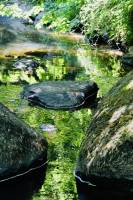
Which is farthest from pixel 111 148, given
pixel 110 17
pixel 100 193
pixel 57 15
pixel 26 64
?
pixel 110 17

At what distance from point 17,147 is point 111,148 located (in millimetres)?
1451

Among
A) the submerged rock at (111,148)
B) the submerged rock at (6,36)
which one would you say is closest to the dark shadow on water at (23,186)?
the submerged rock at (111,148)

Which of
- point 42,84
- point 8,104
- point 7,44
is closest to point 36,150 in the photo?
point 8,104

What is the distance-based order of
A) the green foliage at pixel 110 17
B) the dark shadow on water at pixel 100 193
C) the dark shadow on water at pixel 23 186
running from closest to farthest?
the dark shadow on water at pixel 100 193
the dark shadow on water at pixel 23 186
the green foliage at pixel 110 17

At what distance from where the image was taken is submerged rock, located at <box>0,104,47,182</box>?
274 inches

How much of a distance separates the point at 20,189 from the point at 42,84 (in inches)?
238

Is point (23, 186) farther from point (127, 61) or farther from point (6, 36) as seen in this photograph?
point (6, 36)

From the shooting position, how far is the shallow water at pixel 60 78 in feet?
23.1

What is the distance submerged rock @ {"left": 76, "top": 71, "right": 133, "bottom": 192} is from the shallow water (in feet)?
1.27

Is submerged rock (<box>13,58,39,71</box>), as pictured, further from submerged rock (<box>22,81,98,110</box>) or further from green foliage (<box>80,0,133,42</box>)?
submerged rock (<box>22,81,98,110</box>)

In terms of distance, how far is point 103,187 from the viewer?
6.62 metres

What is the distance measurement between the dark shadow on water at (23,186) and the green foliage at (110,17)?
12544mm

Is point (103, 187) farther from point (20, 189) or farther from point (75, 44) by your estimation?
point (75, 44)

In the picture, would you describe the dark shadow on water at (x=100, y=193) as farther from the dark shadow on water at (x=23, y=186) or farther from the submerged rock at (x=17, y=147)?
the submerged rock at (x=17, y=147)
